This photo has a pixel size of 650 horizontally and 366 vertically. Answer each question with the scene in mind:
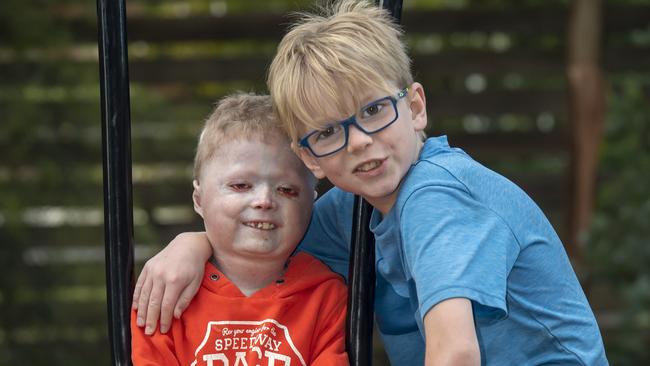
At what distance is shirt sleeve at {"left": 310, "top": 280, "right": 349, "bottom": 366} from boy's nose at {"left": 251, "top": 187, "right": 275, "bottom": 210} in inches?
6.8

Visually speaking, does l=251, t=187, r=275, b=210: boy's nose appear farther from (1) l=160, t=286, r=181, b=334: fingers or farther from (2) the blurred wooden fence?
(2) the blurred wooden fence

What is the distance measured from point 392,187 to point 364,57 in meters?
0.18

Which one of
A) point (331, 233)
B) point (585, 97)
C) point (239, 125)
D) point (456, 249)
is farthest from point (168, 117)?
point (456, 249)

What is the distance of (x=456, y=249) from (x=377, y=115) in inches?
8.9

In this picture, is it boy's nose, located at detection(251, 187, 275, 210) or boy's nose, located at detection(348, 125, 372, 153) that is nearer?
boy's nose, located at detection(348, 125, 372, 153)

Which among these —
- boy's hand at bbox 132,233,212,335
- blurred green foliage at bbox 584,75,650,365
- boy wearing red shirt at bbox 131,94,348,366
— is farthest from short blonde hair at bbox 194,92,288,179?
blurred green foliage at bbox 584,75,650,365

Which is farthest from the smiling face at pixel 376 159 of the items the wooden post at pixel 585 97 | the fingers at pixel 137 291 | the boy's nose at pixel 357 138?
the wooden post at pixel 585 97

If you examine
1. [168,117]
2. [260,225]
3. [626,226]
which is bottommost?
[626,226]

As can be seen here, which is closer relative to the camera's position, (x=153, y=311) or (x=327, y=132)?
(x=327, y=132)

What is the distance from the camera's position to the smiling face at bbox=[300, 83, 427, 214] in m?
1.55

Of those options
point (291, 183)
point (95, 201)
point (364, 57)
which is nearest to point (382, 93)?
point (364, 57)

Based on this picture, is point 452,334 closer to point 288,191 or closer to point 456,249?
point 456,249

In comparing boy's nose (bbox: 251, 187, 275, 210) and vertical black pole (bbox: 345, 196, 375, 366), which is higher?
boy's nose (bbox: 251, 187, 275, 210)

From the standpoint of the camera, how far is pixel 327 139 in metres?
1.57
